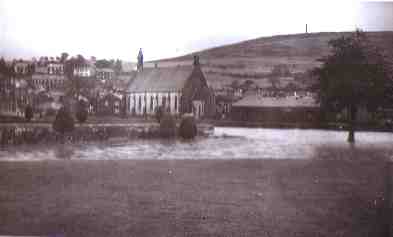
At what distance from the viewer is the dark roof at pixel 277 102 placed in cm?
292

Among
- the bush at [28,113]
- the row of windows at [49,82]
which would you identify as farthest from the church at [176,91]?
the bush at [28,113]

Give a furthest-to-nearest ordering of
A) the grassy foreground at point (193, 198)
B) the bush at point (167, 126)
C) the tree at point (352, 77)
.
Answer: the bush at point (167, 126) < the tree at point (352, 77) < the grassy foreground at point (193, 198)

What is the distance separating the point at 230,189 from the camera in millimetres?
2756

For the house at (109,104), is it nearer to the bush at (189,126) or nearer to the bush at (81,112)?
the bush at (81,112)

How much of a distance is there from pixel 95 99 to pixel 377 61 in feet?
7.03

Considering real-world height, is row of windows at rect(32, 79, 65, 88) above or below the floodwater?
above

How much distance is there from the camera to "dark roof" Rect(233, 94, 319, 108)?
9.59 ft

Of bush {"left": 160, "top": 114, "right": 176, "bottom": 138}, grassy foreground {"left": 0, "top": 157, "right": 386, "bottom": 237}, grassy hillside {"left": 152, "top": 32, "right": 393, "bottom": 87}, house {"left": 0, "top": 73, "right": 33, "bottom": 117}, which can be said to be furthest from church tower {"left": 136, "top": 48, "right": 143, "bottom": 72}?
house {"left": 0, "top": 73, "right": 33, "bottom": 117}

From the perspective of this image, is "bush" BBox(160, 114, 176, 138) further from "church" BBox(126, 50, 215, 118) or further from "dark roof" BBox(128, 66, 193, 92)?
"dark roof" BBox(128, 66, 193, 92)

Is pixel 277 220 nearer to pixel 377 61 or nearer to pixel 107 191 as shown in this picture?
pixel 107 191

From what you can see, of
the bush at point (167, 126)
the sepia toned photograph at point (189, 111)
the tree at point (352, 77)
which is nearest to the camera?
the sepia toned photograph at point (189, 111)

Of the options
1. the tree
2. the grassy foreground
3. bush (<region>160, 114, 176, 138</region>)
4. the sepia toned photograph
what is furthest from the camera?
bush (<region>160, 114, 176, 138</region>)

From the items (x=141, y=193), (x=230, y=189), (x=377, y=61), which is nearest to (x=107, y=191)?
(x=141, y=193)

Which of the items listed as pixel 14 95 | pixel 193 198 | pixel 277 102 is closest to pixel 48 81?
pixel 14 95
